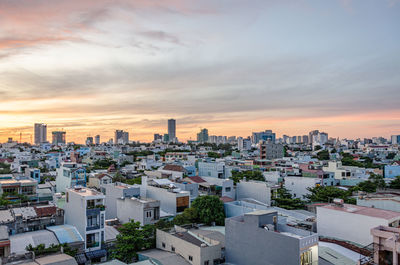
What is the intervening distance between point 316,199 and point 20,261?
73.7 feet

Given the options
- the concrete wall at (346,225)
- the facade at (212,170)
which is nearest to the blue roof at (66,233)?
the concrete wall at (346,225)

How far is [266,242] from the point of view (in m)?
13.3

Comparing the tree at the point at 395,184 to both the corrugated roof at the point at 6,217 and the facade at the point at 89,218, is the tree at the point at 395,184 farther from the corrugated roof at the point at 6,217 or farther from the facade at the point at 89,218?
the corrugated roof at the point at 6,217

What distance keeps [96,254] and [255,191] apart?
50.0 ft

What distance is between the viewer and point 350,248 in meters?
14.6

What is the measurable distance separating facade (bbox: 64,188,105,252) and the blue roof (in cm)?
30

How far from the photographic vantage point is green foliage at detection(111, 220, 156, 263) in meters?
15.8

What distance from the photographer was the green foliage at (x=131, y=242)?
15820 mm

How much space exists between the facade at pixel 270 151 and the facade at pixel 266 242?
55.4 meters

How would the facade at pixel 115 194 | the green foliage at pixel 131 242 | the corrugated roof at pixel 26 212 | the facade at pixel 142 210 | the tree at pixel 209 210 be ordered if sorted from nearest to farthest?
the green foliage at pixel 131 242 < the corrugated roof at pixel 26 212 < the facade at pixel 142 210 < the tree at pixel 209 210 < the facade at pixel 115 194

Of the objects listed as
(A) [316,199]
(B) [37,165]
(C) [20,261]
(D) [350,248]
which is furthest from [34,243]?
(B) [37,165]

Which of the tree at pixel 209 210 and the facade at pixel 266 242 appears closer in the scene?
the facade at pixel 266 242

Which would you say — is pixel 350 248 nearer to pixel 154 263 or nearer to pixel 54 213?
pixel 154 263

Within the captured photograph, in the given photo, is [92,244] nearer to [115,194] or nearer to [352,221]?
[115,194]
